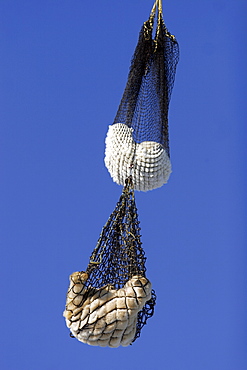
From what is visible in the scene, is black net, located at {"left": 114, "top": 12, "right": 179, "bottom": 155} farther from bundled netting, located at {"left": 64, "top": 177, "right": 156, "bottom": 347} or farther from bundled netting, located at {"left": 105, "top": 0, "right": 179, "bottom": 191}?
bundled netting, located at {"left": 64, "top": 177, "right": 156, "bottom": 347}

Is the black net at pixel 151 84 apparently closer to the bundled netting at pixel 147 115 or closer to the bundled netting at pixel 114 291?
the bundled netting at pixel 147 115

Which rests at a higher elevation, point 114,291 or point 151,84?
point 151,84

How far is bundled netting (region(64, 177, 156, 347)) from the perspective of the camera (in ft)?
22.5

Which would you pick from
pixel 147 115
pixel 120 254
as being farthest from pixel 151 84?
pixel 120 254

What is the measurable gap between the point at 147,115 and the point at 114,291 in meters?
2.51

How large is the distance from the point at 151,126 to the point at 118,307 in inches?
97.2

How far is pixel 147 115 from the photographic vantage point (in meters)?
8.67

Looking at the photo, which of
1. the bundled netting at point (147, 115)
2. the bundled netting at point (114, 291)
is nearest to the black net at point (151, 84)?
the bundled netting at point (147, 115)

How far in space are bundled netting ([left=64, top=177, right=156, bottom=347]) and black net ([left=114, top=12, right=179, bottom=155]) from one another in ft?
3.81

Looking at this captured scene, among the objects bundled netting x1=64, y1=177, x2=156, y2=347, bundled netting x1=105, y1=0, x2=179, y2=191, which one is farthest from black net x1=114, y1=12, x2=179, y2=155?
bundled netting x1=64, y1=177, x2=156, y2=347

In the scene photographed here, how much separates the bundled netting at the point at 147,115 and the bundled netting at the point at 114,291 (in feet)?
1.61

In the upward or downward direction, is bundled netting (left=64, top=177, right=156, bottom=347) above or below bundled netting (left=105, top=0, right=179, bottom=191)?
below

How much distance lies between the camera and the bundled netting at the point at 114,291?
686 cm

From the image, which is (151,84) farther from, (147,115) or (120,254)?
(120,254)
